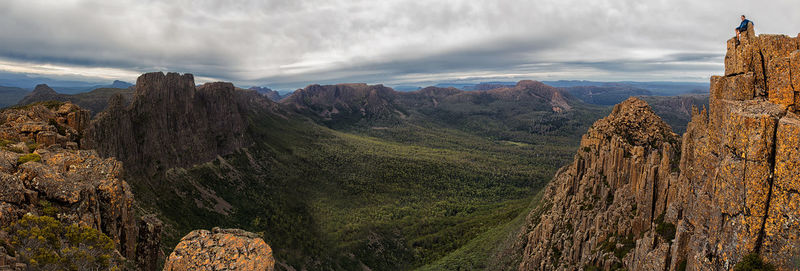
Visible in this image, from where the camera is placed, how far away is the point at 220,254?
15766mm

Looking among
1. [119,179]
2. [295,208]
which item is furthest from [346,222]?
[119,179]

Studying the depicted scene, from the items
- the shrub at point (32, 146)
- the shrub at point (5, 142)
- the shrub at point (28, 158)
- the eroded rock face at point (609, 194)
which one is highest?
the shrub at point (5, 142)

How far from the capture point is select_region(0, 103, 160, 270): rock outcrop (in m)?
14.6

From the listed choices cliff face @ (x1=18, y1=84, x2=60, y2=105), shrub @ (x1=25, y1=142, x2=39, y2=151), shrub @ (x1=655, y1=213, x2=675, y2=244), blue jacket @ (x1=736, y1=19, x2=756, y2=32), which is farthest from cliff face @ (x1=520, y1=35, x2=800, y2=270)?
cliff face @ (x1=18, y1=84, x2=60, y2=105)

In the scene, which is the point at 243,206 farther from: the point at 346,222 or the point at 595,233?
the point at 595,233

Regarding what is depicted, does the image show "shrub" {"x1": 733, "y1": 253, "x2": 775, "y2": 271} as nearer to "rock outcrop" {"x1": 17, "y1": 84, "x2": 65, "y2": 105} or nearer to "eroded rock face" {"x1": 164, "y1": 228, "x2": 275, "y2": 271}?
"eroded rock face" {"x1": 164, "y1": 228, "x2": 275, "y2": 271}

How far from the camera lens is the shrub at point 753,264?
16547 millimetres

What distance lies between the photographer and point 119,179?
19.0m

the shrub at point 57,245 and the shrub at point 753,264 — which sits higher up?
the shrub at point 57,245

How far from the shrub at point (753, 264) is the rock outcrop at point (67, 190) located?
1236 inches

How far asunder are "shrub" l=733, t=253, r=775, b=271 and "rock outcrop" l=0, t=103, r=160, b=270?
103 feet

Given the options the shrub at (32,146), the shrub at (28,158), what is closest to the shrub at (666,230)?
the shrub at (28,158)

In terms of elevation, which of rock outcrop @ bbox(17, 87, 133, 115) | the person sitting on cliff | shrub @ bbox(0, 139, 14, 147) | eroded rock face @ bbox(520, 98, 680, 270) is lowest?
eroded rock face @ bbox(520, 98, 680, 270)

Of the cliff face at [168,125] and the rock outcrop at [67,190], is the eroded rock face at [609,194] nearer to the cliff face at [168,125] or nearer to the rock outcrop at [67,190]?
the rock outcrop at [67,190]
